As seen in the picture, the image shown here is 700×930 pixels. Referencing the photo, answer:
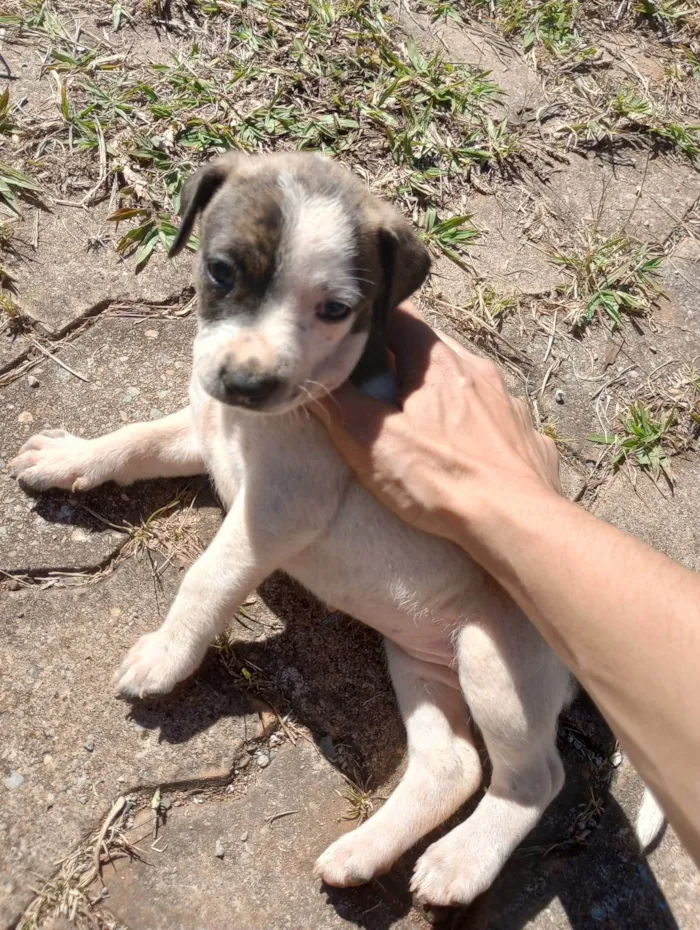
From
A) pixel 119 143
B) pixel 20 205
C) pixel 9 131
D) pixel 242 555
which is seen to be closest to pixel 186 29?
pixel 119 143

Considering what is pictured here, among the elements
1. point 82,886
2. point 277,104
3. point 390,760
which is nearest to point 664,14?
point 277,104

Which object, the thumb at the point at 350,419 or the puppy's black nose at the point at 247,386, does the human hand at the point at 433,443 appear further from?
the puppy's black nose at the point at 247,386

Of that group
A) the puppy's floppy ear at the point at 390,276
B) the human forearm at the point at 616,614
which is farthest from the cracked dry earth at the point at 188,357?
the puppy's floppy ear at the point at 390,276

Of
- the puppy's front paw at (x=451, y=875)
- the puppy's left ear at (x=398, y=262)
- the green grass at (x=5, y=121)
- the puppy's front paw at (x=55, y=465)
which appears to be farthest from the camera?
the green grass at (x=5, y=121)

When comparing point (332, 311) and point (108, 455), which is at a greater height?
point (332, 311)

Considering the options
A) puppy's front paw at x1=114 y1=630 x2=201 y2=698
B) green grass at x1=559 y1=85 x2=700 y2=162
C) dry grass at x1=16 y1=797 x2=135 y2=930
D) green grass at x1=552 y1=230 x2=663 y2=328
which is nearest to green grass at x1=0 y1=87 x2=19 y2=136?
puppy's front paw at x1=114 y1=630 x2=201 y2=698

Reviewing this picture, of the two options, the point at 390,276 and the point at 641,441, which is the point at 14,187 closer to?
the point at 390,276
